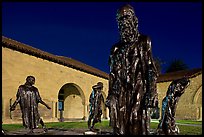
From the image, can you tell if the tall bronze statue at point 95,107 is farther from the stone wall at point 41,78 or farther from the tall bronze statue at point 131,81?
the stone wall at point 41,78

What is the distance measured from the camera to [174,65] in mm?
58719

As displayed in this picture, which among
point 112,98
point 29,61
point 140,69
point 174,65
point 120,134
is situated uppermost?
point 174,65

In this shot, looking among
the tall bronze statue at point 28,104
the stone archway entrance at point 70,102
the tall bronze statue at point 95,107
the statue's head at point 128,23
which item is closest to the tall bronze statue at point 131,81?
the statue's head at point 128,23

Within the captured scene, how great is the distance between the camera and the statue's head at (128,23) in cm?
500

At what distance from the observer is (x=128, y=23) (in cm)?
500

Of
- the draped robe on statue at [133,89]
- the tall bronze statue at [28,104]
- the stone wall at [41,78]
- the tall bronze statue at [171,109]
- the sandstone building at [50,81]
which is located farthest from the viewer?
the sandstone building at [50,81]

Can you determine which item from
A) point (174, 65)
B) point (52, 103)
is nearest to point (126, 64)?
point (52, 103)

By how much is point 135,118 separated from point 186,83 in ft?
4.82

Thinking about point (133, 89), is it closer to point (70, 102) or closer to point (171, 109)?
point (171, 109)

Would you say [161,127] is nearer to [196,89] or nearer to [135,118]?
[135,118]

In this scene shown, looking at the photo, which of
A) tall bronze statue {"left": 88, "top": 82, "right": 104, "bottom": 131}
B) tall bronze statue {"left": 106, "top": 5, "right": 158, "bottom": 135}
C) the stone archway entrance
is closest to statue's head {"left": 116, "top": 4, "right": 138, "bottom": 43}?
tall bronze statue {"left": 106, "top": 5, "right": 158, "bottom": 135}

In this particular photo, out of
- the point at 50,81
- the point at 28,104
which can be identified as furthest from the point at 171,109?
the point at 50,81

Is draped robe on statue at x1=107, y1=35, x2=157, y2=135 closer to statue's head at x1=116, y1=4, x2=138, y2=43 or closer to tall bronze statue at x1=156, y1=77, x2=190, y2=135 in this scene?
statue's head at x1=116, y1=4, x2=138, y2=43

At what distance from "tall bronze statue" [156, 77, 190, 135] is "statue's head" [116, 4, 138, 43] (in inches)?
53.4
